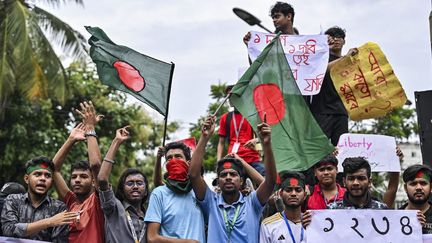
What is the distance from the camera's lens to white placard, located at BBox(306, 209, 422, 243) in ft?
19.1

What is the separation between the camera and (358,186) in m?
6.12

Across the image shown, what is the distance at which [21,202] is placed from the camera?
6.58m

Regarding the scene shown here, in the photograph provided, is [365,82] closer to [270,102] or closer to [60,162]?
[270,102]

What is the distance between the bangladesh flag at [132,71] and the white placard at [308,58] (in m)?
1.45

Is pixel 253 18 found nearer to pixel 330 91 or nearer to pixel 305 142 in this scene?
pixel 330 91

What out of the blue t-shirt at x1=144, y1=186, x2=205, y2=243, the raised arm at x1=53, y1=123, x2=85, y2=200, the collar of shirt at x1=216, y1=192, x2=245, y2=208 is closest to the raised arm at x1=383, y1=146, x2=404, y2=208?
the collar of shirt at x1=216, y1=192, x2=245, y2=208

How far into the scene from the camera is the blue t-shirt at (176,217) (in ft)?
20.5

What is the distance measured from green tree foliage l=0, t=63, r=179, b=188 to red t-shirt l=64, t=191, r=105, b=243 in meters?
13.1

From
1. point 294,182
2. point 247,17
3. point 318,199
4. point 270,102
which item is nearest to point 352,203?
point 294,182

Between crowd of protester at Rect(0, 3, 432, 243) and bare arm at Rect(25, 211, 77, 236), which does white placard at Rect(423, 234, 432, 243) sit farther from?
bare arm at Rect(25, 211, 77, 236)

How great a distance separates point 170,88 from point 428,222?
268 centimetres

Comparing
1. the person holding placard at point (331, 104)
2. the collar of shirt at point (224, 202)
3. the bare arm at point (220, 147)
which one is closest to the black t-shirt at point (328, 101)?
the person holding placard at point (331, 104)

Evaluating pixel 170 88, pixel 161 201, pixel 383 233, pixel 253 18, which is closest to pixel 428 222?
pixel 383 233

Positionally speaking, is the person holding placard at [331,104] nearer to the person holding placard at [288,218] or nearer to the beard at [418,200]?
the person holding placard at [288,218]
